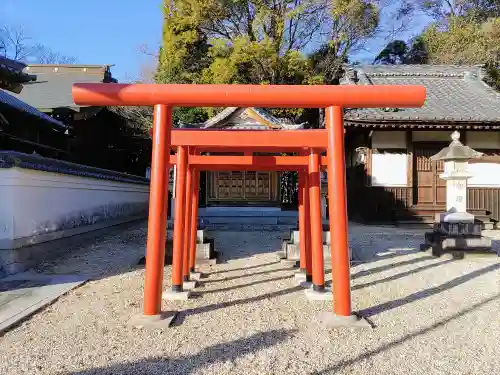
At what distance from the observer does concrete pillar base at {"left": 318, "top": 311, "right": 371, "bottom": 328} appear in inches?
155

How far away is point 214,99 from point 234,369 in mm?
2367

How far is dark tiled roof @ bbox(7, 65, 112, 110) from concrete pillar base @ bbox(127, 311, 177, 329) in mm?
10436

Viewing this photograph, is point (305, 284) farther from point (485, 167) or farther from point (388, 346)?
point (485, 167)

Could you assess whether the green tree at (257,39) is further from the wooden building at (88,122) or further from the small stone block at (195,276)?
the small stone block at (195,276)

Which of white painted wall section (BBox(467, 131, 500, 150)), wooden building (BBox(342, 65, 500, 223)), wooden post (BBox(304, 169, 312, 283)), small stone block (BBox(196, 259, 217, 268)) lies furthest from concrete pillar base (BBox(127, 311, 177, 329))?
white painted wall section (BBox(467, 131, 500, 150))

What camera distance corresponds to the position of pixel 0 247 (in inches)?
242

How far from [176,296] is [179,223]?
2.82ft

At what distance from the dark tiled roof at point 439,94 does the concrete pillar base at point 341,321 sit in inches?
380

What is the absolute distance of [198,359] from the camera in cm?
321

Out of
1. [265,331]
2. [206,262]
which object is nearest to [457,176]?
[206,262]

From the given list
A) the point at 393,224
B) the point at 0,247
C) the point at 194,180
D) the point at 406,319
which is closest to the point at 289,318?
the point at 406,319

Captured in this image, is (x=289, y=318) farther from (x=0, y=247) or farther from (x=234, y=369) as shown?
(x=0, y=247)

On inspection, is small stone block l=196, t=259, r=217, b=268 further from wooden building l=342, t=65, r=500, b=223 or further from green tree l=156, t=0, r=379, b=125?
green tree l=156, t=0, r=379, b=125

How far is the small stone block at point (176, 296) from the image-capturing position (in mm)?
4961
